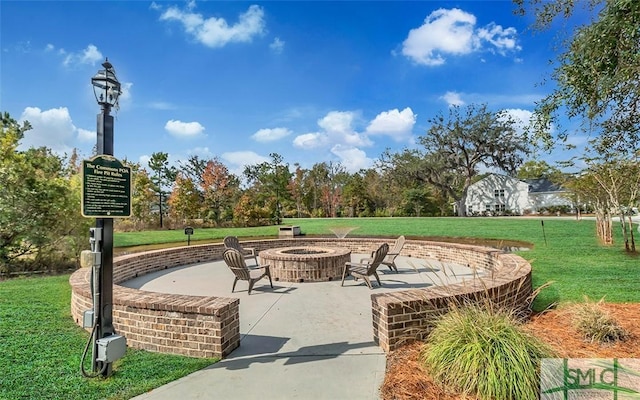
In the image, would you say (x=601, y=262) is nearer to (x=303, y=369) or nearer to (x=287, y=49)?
(x=303, y=369)

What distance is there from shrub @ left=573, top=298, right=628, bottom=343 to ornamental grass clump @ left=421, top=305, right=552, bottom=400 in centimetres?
130

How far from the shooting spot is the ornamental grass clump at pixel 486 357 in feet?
7.92

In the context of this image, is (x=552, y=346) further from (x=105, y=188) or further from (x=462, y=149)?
(x=462, y=149)

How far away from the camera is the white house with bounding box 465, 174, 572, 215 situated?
132 ft

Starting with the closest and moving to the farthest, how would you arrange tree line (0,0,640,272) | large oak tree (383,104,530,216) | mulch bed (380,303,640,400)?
mulch bed (380,303,640,400) → tree line (0,0,640,272) → large oak tree (383,104,530,216)

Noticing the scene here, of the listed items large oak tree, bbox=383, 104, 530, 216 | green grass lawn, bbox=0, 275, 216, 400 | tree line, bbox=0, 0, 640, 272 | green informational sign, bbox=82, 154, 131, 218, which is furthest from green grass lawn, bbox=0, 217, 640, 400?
large oak tree, bbox=383, 104, 530, 216

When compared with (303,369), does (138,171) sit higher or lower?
higher

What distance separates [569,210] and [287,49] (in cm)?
3773

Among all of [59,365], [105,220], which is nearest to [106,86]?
[105,220]

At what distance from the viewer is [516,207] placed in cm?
4222

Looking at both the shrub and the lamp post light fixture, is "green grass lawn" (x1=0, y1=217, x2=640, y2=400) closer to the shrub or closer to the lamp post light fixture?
the shrub

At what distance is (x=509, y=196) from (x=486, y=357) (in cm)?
4629

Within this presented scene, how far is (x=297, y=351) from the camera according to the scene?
139 inches

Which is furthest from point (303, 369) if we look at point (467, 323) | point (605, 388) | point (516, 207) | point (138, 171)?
point (516, 207)
